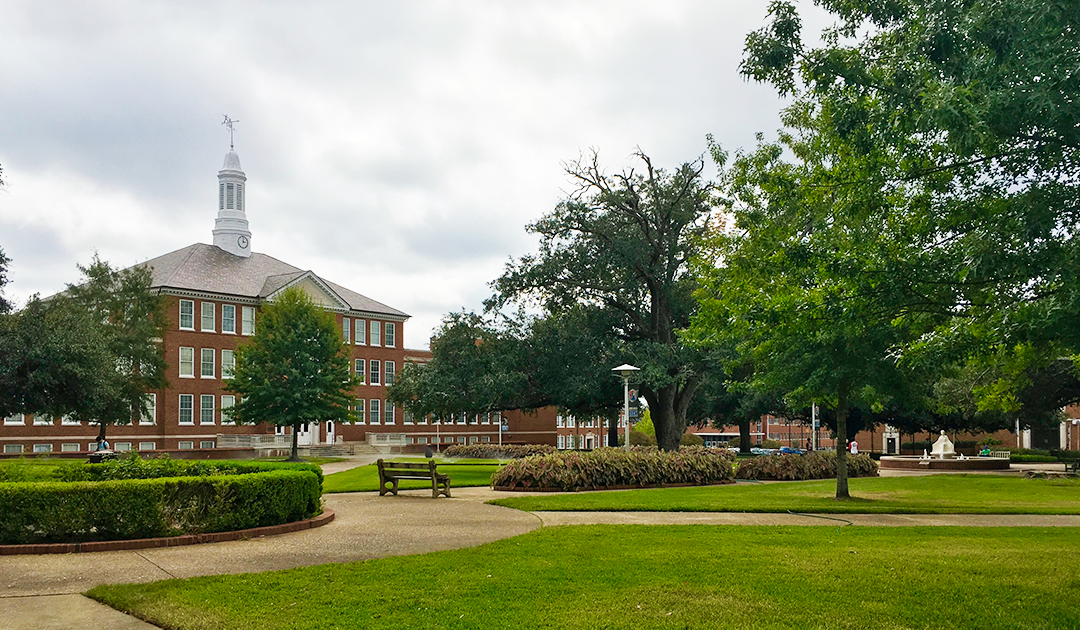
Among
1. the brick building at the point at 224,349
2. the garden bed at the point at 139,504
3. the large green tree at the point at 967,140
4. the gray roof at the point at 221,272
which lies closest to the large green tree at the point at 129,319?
the brick building at the point at 224,349

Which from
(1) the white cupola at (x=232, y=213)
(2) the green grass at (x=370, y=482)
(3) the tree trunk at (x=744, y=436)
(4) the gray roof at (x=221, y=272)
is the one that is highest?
(1) the white cupola at (x=232, y=213)

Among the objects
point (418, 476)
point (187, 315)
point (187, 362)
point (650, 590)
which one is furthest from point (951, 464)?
point (187, 315)

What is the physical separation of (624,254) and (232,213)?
133ft

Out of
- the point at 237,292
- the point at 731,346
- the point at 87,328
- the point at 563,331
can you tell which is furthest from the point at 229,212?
the point at 731,346

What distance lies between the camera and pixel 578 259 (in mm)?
34875

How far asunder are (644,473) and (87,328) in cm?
2216

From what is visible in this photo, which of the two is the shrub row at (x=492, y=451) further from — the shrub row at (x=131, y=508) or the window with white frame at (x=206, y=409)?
the shrub row at (x=131, y=508)

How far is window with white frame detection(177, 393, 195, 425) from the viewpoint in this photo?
5894 cm

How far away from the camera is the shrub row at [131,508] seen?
11.2 metres

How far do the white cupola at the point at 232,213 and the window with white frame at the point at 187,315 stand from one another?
25.1ft

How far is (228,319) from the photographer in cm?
A: 6147

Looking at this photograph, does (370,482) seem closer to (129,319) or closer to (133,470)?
(133,470)

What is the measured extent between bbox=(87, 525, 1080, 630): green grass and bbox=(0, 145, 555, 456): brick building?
43740mm

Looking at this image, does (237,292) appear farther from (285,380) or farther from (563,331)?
(563,331)
